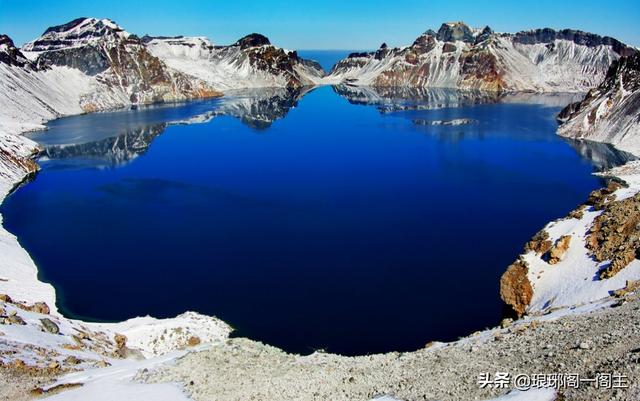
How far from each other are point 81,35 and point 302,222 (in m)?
156

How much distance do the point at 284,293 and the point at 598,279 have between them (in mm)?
21903

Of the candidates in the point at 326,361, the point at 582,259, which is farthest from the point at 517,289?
the point at 326,361

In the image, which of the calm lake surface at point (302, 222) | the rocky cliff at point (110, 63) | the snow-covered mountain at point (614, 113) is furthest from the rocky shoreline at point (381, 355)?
the rocky cliff at point (110, 63)

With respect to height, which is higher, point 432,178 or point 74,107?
point 74,107

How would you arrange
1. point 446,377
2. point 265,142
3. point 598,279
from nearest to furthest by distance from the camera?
point 446,377
point 598,279
point 265,142

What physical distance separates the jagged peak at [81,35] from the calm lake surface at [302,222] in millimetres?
68627

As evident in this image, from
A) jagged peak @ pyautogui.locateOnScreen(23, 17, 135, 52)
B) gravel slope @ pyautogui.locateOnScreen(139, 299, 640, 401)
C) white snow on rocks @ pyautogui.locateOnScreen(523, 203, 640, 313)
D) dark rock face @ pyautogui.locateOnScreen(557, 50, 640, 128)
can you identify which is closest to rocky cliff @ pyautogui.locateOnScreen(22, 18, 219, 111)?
jagged peak @ pyautogui.locateOnScreen(23, 17, 135, 52)

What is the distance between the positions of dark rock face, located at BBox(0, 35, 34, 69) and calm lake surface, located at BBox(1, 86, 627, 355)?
3359 centimetres

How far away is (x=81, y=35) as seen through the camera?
584 feet

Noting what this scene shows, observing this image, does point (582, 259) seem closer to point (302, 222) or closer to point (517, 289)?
point (517, 289)

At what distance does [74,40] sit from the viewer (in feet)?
578

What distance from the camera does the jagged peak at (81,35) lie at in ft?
574

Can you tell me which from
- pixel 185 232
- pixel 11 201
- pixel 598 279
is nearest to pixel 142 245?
pixel 185 232

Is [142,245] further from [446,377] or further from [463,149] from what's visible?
[463,149]
